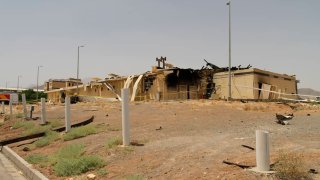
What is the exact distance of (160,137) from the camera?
13016 millimetres

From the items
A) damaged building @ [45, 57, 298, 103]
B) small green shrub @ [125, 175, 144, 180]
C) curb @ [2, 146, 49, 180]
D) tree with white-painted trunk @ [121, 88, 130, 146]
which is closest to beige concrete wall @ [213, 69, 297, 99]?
damaged building @ [45, 57, 298, 103]

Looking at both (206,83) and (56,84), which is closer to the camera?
(206,83)

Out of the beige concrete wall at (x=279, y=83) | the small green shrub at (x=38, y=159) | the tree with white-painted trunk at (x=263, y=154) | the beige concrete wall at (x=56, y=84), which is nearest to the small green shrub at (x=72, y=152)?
the small green shrub at (x=38, y=159)

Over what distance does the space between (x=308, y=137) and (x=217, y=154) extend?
3149 mm

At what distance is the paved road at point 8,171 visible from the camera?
1044 centimetres

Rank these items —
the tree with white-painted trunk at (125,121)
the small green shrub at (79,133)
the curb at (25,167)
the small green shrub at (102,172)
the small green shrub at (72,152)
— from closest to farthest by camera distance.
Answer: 1. the small green shrub at (102,172)
2. the curb at (25,167)
3. the tree with white-painted trunk at (125,121)
4. the small green shrub at (72,152)
5. the small green shrub at (79,133)

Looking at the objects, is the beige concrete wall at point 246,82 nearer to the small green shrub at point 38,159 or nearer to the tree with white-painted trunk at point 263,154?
the small green shrub at point 38,159

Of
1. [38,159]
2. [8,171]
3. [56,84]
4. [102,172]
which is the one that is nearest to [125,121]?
[102,172]

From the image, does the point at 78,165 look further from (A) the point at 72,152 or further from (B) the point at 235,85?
(B) the point at 235,85

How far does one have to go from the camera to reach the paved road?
10.4m

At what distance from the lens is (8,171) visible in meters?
11.4

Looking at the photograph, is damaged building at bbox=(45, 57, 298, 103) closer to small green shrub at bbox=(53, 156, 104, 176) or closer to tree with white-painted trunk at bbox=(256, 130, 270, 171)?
small green shrub at bbox=(53, 156, 104, 176)

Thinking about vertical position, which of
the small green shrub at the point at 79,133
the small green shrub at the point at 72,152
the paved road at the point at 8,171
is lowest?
the paved road at the point at 8,171

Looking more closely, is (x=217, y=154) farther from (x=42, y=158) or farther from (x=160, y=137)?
(x=42, y=158)
